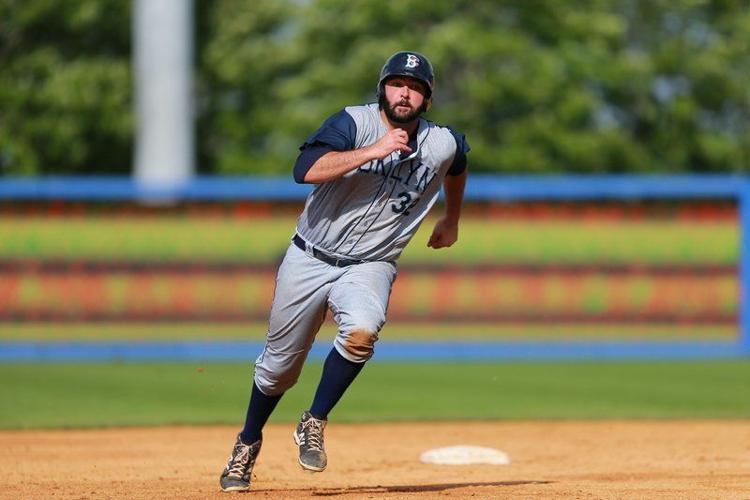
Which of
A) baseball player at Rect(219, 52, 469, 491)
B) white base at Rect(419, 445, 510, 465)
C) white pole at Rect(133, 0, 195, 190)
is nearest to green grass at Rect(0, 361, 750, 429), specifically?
white base at Rect(419, 445, 510, 465)

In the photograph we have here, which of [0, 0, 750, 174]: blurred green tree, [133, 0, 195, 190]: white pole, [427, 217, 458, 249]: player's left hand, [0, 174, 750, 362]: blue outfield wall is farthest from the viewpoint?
[0, 0, 750, 174]: blurred green tree

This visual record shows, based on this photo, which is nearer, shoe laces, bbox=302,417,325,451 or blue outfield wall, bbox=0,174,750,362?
shoe laces, bbox=302,417,325,451

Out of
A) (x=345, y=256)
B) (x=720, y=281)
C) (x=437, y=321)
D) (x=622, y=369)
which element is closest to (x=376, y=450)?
(x=345, y=256)

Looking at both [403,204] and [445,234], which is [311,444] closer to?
[403,204]

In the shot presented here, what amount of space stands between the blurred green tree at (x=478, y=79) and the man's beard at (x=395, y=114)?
2299 centimetres

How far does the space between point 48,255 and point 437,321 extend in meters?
4.00

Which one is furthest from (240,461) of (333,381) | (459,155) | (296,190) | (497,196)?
(497,196)

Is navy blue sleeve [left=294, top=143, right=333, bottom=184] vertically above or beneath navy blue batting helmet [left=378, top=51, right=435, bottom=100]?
beneath

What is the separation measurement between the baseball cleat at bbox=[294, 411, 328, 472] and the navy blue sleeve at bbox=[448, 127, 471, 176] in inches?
47.1

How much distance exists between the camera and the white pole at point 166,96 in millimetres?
21828

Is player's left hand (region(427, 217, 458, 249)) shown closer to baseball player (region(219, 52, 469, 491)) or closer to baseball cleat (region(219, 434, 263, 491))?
baseball player (region(219, 52, 469, 491))

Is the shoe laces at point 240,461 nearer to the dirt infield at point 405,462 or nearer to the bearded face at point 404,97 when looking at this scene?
the dirt infield at point 405,462

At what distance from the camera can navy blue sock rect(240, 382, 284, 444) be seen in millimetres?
6516

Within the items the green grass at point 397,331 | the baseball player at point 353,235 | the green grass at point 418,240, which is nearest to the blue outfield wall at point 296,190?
the green grass at point 418,240
